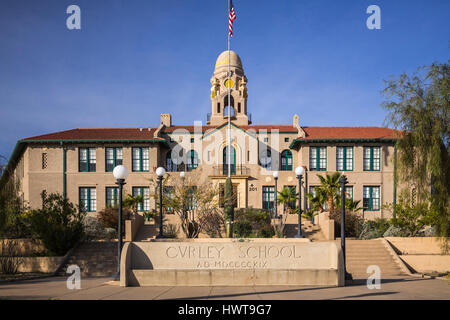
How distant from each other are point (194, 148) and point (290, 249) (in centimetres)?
2484

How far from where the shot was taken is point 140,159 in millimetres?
31266

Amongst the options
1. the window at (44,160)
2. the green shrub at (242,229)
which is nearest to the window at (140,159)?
the window at (44,160)

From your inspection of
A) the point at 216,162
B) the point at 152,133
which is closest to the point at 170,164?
the point at 152,133

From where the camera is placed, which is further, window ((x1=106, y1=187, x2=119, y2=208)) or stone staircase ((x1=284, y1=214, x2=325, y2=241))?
window ((x1=106, y1=187, x2=119, y2=208))

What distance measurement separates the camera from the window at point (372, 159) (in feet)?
99.0

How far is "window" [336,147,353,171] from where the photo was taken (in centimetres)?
3034

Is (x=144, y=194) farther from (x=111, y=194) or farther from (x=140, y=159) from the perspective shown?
(x=140, y=159)

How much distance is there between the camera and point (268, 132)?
34156 millimetres

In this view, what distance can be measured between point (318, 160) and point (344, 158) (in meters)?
2.49

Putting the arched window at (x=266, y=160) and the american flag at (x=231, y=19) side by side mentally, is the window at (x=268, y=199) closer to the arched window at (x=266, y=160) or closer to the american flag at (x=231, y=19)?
the arched window at (x=266, y=160)

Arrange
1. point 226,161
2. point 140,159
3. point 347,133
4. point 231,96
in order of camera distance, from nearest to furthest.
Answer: point 140,159, point 347,133, point 226,161, point 231,96

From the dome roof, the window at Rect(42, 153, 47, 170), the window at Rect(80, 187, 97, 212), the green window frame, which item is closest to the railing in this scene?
the green window frame

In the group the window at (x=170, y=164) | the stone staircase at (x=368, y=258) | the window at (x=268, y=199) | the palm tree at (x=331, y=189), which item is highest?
the window at (x=170, y=164)

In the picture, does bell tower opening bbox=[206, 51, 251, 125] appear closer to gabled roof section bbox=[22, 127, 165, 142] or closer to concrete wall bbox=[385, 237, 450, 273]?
gabled roof section bbox=[22, 127, 165, 142]
